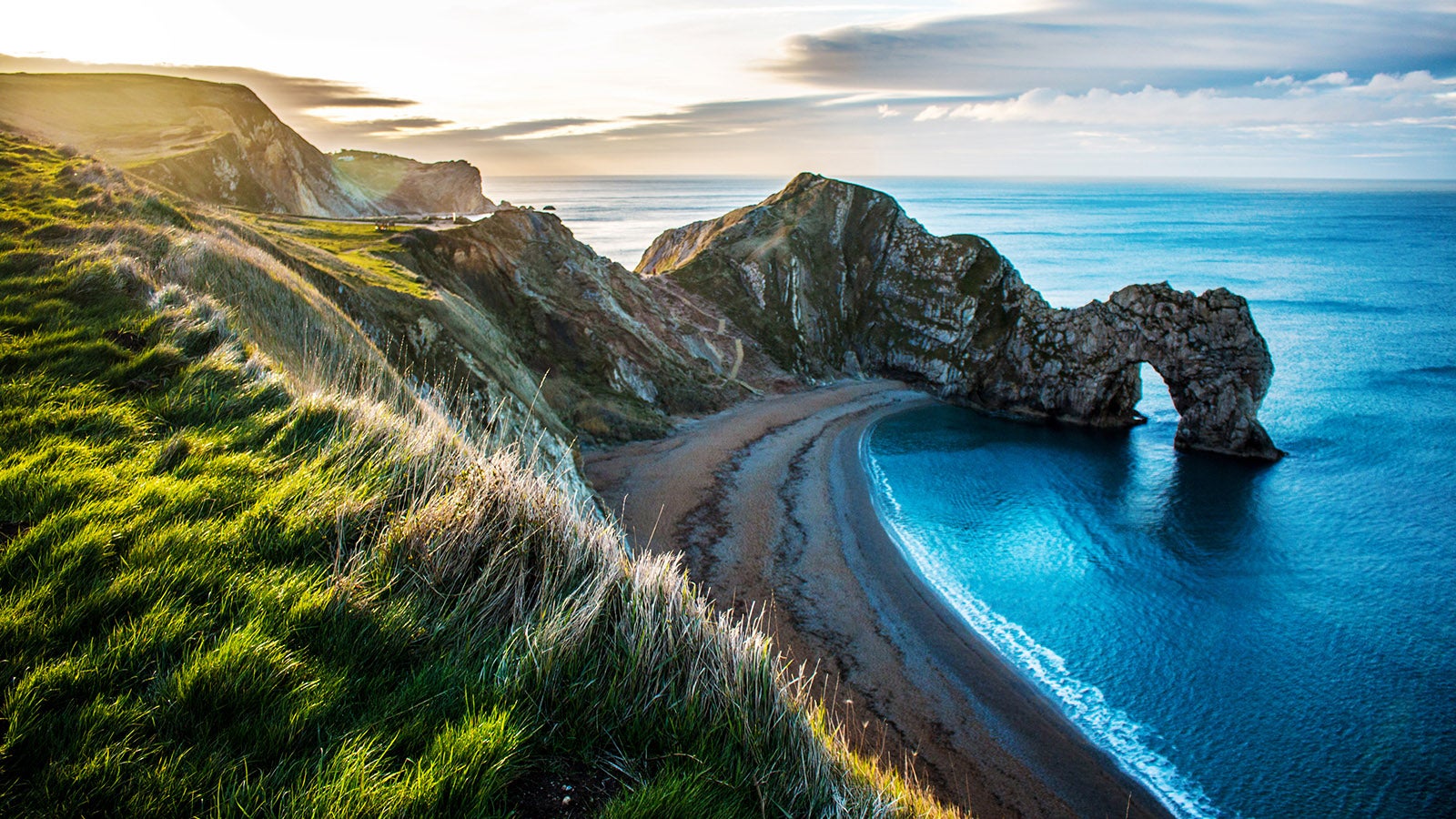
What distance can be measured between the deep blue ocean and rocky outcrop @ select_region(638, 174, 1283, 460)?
11.7ft

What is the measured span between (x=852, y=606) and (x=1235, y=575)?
62.3 ft

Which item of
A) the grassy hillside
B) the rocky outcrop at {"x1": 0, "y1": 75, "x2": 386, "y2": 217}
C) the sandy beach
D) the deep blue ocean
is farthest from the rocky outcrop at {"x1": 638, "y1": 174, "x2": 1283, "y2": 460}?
the grassy hillside

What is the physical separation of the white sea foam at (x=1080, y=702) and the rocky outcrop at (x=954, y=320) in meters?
29.6

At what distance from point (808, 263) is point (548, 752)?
230ft

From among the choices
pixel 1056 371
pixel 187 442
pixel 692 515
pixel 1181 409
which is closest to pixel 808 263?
pixel 1056 371

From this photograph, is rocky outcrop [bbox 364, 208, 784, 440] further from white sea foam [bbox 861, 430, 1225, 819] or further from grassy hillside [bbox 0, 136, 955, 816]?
grassy hillside [bbox 0, 136, 955, 816]

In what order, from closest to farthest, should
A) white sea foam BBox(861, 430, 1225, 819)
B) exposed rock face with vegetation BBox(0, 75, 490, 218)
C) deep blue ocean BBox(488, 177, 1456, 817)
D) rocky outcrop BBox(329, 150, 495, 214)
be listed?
1. white sea foam BBox(861, 430, 1225, 819)
2. deep blue ocean BBox(488, 177, 1456, 817)
3. exposed rock face with vegetation BBox(0, 75, 490, 218)
4. rocky outcrop BBox(329, 150, 495, 214)

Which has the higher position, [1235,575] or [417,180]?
[417,180]

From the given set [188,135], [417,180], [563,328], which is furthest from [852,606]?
[417,180]

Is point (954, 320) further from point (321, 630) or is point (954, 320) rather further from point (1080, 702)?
point (321, 630)

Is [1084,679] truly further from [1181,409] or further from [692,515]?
[1181,409]

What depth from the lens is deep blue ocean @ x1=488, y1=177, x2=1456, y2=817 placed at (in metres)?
21.1

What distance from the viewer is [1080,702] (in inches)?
915

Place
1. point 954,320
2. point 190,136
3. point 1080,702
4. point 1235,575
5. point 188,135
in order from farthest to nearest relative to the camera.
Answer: point 954,320 → point 188,135 → point 190,136 → point 1235,575 → point 1080,702
